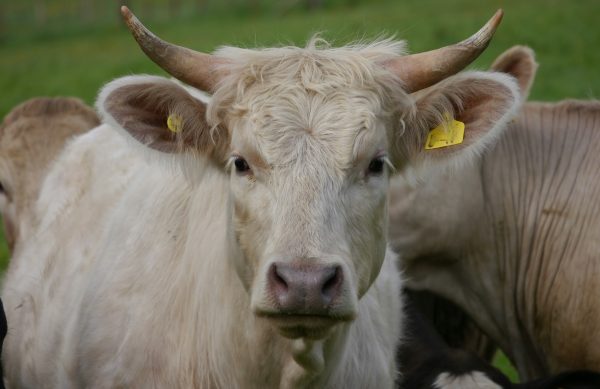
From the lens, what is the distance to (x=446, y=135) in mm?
4777

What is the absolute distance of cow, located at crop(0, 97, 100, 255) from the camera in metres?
7.18

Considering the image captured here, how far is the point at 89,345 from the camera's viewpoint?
202 inches

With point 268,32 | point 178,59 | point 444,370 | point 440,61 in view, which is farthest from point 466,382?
point 268,32

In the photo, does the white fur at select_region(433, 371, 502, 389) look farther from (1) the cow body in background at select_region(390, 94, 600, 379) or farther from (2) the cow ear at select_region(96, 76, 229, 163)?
(2) the cow ear at select_region(96, 76, 229, 163)

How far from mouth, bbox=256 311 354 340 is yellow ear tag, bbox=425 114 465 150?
1057mm

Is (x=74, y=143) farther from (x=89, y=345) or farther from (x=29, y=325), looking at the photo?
(x=89, y=345)

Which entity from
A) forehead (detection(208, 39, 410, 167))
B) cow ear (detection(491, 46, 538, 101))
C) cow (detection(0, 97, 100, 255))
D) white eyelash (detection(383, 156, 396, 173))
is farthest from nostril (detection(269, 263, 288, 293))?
cow ear (detection(491, 46, 538, 101))

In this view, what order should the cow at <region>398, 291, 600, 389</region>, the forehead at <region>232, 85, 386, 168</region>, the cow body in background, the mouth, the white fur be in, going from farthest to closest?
1. the cow body in background
2. the white fur
3. the cow at <region>398, 291, 600, 389</region>
4. the forehead at <region>232, 85, 386, 168</region>
5. the mouth

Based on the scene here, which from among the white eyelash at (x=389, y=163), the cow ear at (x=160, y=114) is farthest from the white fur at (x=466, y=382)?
the cow ear at (x=160, y=114)

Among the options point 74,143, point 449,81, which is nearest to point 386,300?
point 449,81

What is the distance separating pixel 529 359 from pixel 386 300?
1.83 m

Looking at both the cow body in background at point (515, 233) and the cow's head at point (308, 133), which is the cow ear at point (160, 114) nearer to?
the cow's head at point (308, 133)

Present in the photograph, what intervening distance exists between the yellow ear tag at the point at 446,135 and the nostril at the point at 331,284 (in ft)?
3.45

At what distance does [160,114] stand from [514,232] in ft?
9.74
